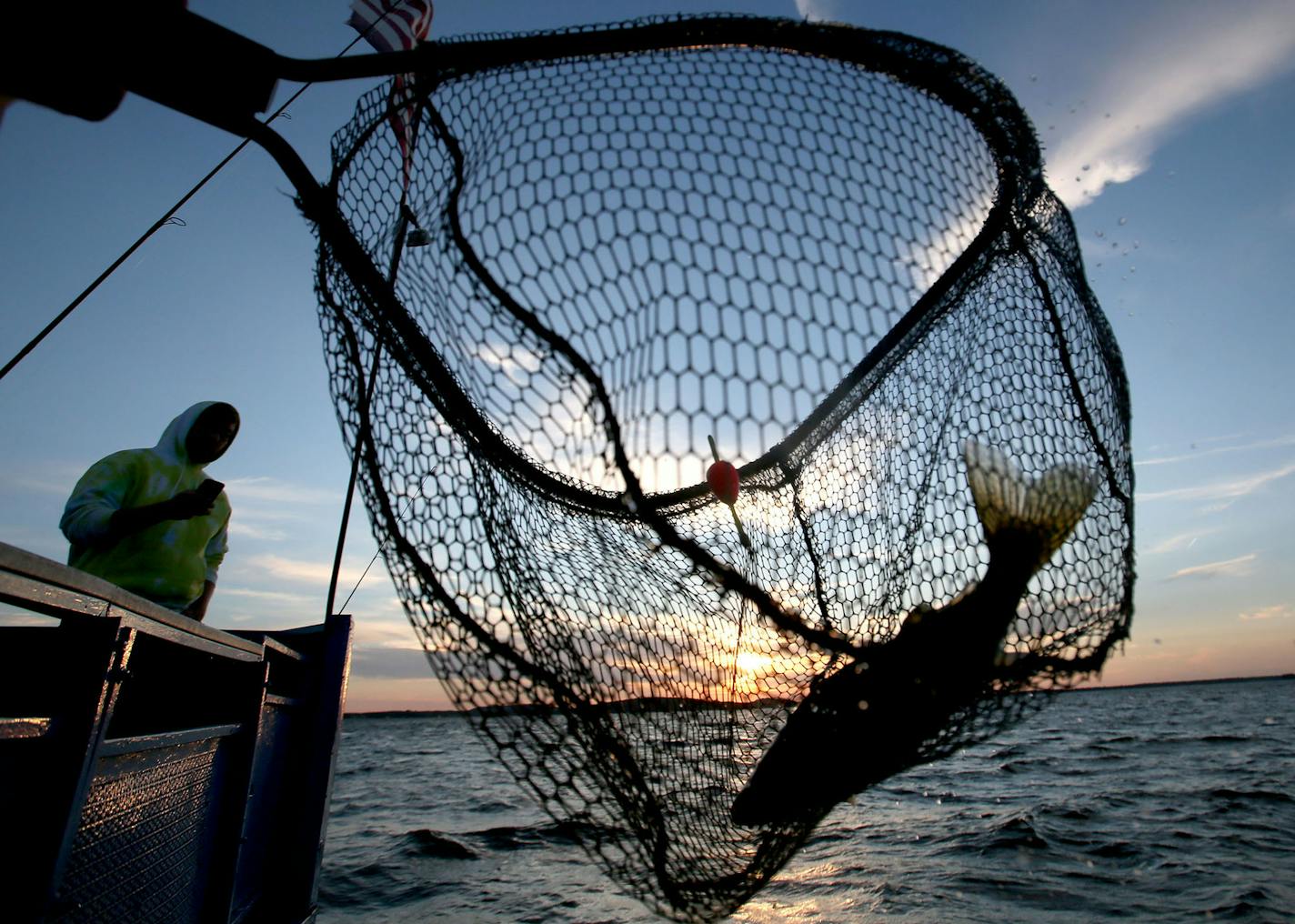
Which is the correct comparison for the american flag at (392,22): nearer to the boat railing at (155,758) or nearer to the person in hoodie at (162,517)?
the person in hoodie at (162,517)

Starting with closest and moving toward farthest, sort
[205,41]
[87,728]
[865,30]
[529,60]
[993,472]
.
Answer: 1. [205,41]
2. [87,728]
3. [529,60]
4. [865,30]
5. [993,472]

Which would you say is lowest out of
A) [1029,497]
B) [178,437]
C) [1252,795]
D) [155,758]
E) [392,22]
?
[1252,795]

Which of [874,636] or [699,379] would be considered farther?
[874,636]

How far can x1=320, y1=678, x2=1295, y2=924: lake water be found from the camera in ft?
20.9

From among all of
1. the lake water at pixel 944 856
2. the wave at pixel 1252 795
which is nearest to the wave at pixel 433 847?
the lake water at pixel 944 856

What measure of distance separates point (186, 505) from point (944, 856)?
29.3 feet

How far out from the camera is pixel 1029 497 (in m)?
2.08

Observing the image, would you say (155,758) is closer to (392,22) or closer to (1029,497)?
(1029,497)

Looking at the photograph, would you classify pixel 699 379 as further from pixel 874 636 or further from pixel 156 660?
pixel 156 660

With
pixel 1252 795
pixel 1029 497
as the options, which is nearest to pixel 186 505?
pixel 1029 497

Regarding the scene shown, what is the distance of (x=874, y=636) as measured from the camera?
1.96 metres

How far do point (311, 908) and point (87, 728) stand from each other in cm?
223

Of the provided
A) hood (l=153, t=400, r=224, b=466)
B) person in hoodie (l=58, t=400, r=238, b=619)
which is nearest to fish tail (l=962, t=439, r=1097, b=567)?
person in hoodie (l=58, t=400, r=238, b=619)

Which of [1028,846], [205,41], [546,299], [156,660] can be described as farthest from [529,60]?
[1028,846]
